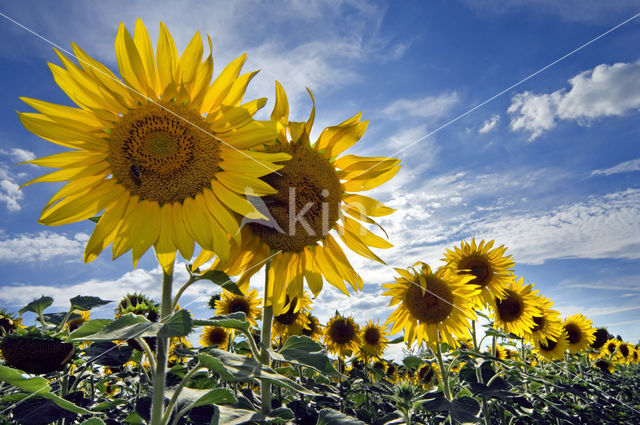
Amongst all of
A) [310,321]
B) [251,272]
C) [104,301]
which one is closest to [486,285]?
[310,321]

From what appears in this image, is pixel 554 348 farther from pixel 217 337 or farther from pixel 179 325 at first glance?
pixel 179 325

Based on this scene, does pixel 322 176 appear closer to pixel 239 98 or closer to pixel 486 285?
pixel 239 98

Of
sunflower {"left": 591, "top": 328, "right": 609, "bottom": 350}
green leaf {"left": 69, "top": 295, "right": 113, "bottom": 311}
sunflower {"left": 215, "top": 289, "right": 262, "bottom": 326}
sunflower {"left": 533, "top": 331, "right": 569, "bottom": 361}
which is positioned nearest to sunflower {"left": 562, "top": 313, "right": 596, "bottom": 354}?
sunflower {"left": 533, "top": 331, "right": 569, "bottom": 361}

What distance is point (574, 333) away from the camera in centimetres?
805

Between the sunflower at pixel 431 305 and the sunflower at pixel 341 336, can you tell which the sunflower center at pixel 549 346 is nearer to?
the sunflower at pixel 341 336

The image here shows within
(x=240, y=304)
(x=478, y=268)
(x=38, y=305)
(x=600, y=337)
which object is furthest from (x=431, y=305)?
(x=600, y=337)

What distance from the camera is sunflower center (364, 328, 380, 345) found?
24.9 ft

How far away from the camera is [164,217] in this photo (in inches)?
70.7

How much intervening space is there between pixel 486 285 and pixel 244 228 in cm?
429

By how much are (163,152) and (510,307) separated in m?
5.58

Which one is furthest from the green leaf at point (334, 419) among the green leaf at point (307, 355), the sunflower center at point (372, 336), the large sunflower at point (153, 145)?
the sunflower center at point (372, 336)

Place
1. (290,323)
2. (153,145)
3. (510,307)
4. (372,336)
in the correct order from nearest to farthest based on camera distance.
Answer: (153,145) < (290,323) < (510,307) < (372,336)

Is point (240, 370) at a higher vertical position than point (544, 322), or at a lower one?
lower

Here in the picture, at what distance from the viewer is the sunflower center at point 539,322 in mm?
6457
